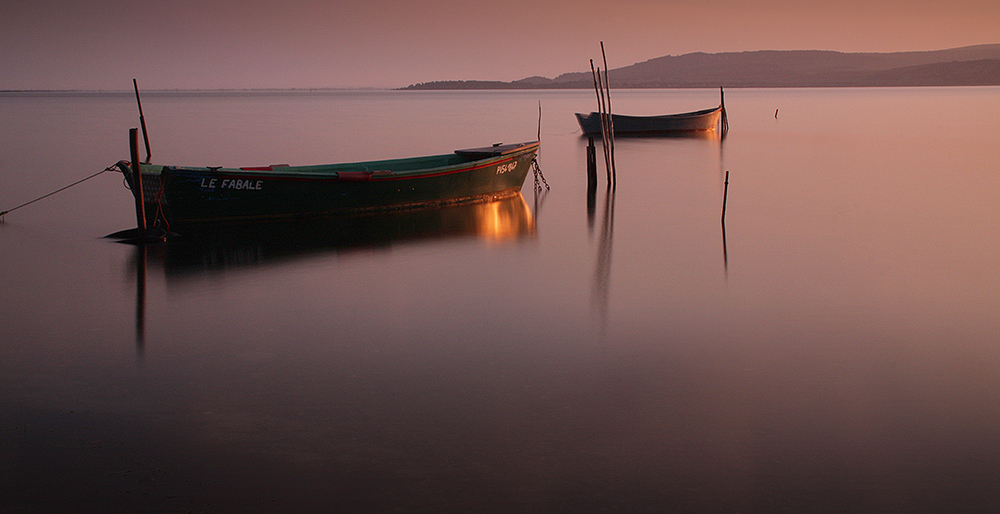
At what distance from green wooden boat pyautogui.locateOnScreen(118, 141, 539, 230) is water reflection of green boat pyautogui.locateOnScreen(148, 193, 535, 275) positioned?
0.23 m

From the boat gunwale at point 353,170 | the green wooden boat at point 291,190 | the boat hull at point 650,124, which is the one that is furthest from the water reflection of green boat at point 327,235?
the boat hull at point 650,124

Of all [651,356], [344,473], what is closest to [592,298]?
[651,356]

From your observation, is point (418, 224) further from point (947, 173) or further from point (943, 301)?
point (947, 173)

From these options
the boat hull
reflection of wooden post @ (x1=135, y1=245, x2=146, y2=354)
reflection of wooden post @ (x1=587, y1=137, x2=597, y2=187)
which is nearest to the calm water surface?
reflection of wooden post @ (x1=135, y1=245, x2=146, y2=354)

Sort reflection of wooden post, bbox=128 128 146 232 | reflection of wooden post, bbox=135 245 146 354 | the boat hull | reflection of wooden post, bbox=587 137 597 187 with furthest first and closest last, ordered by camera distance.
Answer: the boat hull, reflection of wooden post, bbox=587 137 597 187, reflection of wooden post, bbox=128 128 146 232, reflection of wooden post, bbox=135 245 146 354

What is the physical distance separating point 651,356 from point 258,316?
4.63 metres

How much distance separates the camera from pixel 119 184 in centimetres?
2327

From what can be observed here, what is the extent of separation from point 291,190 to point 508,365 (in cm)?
851

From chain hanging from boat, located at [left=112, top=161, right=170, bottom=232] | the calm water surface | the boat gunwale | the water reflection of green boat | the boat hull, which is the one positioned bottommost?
the calm water surface

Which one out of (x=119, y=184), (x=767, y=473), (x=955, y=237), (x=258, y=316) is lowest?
(x=767, y=473)

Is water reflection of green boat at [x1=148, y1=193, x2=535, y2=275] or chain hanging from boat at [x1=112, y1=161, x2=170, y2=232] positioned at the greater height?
chain hanging from boat at [x1=112, y1=161, x2=170, y2=232]

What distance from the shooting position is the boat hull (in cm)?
4253

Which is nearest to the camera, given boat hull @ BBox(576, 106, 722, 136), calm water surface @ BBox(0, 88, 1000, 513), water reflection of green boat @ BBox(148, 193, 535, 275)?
calm water surface @ BBox(0, 88, 1000, 513)

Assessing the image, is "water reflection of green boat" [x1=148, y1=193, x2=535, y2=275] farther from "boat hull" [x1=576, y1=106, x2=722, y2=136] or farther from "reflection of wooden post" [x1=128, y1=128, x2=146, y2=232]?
"boat hull" [x1=576, y1=106, x2=722, y2=136]
